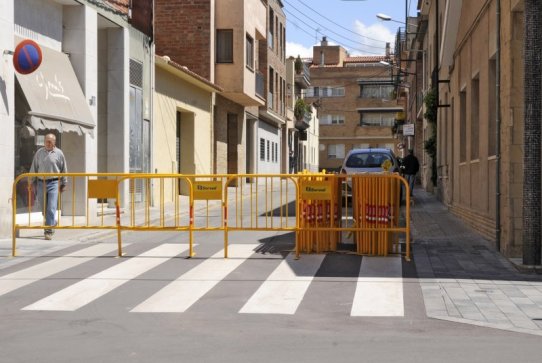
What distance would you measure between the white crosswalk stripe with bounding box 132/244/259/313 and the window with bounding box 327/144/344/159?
73.6 m

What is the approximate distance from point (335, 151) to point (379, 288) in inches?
3039

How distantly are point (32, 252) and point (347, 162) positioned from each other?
41.4ft

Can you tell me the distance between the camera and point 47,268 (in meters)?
10.7

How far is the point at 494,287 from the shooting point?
9031mm

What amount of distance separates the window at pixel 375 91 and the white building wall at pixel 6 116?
238 feet

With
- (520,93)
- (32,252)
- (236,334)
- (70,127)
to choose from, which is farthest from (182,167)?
(236,334)

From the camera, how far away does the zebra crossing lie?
8.09 meters

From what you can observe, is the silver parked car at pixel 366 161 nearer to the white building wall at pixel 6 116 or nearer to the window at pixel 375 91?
the white building wall at pixel 6 116

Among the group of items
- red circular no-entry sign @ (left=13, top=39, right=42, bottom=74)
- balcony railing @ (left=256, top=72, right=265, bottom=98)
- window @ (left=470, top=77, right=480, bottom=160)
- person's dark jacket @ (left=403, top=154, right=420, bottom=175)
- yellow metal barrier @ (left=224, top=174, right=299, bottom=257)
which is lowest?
yellow metal barrier @ (left=224, top=174, right=299, bottom=257)

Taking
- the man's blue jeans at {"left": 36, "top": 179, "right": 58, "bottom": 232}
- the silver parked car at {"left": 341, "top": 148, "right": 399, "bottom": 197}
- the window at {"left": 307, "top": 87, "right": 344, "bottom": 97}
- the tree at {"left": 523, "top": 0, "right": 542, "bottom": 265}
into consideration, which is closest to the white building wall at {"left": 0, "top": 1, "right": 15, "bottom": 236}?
the man's blue jeans at {"left": 36, "top": 179, "right": 58, "bottom": 232}

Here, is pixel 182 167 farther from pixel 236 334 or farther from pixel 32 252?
pixel 236 334

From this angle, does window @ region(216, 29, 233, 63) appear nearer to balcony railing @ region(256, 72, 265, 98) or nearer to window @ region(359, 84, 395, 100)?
balcony railing @ region(256, 72, 265, 98)

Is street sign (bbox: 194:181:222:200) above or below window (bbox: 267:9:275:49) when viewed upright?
below

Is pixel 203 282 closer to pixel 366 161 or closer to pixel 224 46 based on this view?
pixel 366 161
